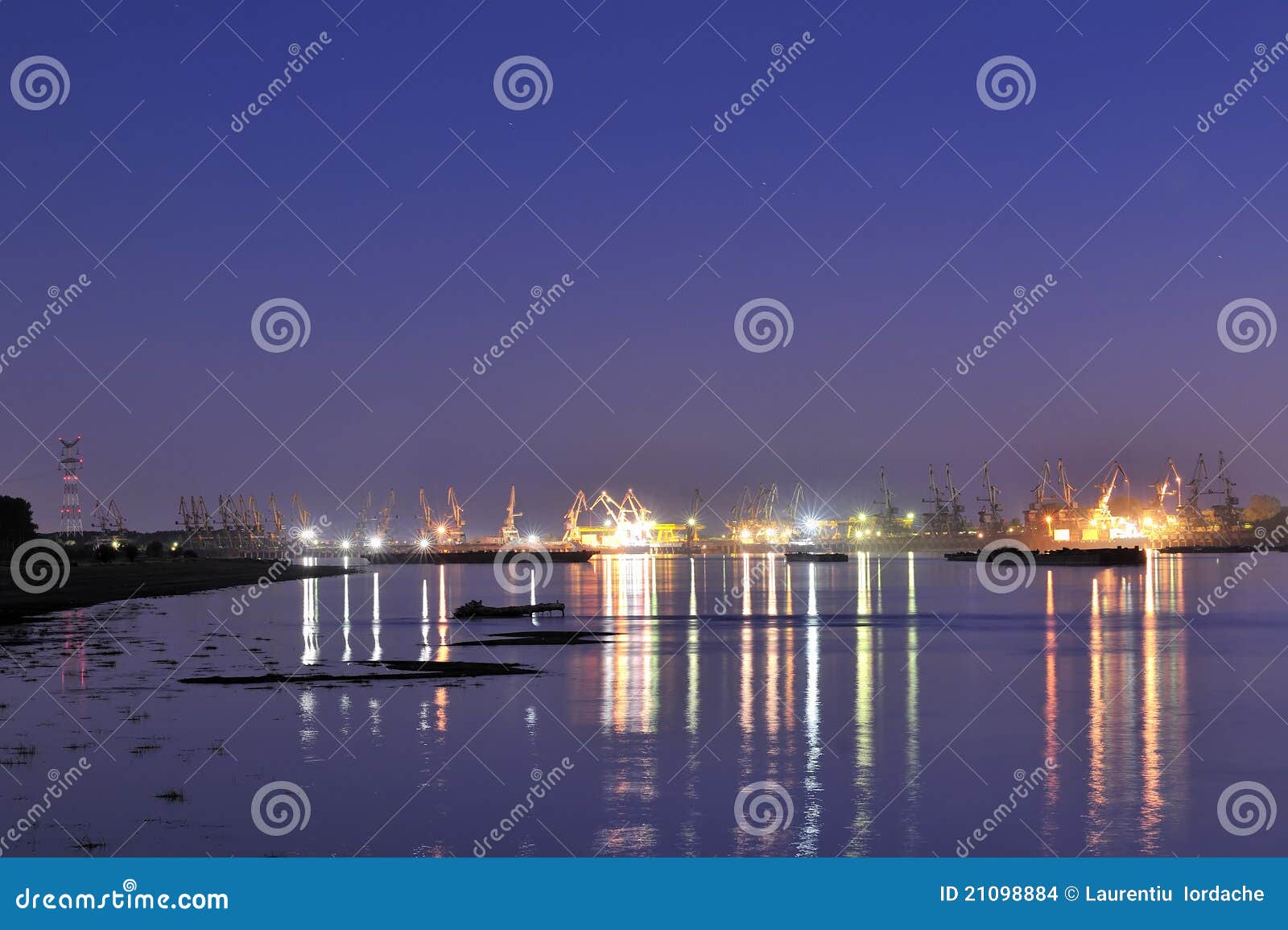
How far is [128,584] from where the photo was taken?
73.8m

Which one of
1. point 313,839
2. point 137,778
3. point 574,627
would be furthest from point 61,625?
point 313,839

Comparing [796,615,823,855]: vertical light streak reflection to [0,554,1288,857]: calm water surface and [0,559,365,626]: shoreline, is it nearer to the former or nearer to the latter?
[0,554,1288,857]: calm water surface

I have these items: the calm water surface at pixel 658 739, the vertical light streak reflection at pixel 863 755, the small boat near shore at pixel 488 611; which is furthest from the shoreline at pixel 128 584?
the vertical light streak reflection at pixel 863 755

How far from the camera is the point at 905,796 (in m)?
14.9

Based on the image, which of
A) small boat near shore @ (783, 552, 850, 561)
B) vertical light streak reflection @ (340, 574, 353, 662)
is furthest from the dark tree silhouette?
small boat near shore @ (783, 552, 850, 561)

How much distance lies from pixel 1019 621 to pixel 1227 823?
1320 inches

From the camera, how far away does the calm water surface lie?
1316 cm

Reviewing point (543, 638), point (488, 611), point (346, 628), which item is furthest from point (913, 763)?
point (488, 611)

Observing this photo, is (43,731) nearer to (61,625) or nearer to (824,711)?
(824,711)

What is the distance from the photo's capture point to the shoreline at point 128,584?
50.7m

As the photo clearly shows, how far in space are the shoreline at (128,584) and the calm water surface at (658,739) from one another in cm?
1037

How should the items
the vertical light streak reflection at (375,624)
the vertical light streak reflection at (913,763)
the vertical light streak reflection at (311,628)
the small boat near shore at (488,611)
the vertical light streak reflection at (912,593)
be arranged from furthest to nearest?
the vertical light streak reflection at (912,593)
the small boat near shore at (488,611)
the vertical light streak reflection at (375,624)
the vertical light streak reflection at (311,628)
the vertical light streak reflection at (913,763)

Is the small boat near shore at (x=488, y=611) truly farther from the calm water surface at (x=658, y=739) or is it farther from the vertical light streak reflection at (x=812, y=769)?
the vertical light streak reflection at (x=812, y=769)

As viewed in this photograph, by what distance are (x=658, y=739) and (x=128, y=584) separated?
205 feet
